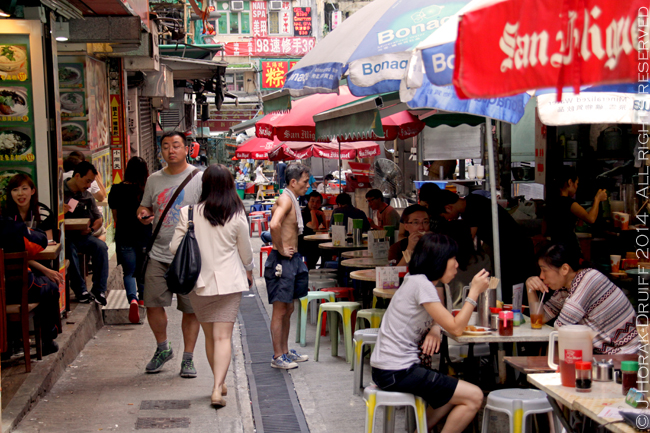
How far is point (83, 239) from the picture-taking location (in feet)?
29.3

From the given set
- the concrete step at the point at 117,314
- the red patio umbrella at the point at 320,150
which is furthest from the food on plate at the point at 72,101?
the red patio umbrella at the point at 320,150

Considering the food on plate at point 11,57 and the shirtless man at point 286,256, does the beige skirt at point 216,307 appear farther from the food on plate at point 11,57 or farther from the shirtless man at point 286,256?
the food on plate at point 11,57

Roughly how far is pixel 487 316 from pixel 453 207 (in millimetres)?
A: 2986

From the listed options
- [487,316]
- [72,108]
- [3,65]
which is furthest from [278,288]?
[72,108]

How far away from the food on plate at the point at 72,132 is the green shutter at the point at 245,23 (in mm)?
42358

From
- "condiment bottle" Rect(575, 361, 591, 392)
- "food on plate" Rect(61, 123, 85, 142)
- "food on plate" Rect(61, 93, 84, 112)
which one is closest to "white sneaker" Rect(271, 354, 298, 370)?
"condiment bottle" Rect(575, 361, 591, 392)

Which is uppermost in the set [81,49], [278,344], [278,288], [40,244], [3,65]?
[81,49]

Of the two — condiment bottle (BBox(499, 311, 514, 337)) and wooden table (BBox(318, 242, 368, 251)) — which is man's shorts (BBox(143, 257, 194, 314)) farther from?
wooden table (BBox(318, 242, 368, 251))

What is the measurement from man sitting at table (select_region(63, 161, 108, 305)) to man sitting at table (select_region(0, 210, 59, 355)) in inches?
82.4

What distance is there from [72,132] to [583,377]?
9.29 metres

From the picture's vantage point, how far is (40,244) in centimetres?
636

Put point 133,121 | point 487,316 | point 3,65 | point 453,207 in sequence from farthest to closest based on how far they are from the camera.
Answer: point 133,121 < point 453,207 < point 3,65 < point 487,316

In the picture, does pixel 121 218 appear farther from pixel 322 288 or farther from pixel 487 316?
pixel 487 316

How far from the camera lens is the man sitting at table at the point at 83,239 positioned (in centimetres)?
862
